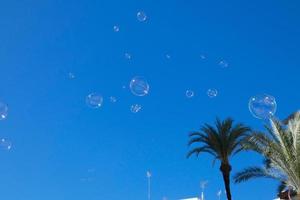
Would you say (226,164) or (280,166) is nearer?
(280,166)

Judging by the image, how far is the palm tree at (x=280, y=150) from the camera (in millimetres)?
20016

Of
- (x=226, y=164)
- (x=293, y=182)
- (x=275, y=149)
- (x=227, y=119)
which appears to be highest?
(x=227, y=119)

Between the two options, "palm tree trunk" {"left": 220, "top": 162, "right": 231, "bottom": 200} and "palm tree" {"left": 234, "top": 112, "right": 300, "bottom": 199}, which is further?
"palm tree trunk" {"left": 220, "top": 162, "right": 231, "bottom": 200}

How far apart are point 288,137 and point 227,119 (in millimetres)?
6603

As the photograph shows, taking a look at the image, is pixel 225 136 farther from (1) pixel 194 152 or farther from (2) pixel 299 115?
(2) pixel 299 115

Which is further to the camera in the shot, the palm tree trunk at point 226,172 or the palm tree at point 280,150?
the palm tree trunk at point 226,172

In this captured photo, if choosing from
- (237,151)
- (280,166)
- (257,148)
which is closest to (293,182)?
(280,166)

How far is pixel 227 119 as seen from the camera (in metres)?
27.0

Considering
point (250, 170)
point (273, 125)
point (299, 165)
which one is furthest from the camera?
point (250, 170)

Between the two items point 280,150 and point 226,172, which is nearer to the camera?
point 280,150

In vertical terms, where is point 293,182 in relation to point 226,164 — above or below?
below

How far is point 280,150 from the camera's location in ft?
67.6

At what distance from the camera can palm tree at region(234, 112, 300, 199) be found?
20.0m

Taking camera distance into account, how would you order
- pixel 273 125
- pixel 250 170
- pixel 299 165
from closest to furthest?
1. pixel 299 165
2. pixel 273 125
3. pixel 250 170
